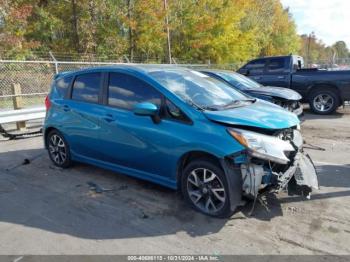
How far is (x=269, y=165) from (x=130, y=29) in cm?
2365

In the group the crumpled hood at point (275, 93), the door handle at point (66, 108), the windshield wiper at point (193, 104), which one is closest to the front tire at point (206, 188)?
the windshield wiper at point (193, 104)

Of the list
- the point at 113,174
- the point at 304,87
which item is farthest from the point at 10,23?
the point at 113,174

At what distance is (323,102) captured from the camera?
11.6 metres

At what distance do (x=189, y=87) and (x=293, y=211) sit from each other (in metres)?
2.02

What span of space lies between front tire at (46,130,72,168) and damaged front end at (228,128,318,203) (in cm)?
318

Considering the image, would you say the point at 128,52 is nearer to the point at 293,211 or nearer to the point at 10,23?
the point at 10,23

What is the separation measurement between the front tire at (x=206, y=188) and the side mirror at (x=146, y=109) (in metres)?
0.77

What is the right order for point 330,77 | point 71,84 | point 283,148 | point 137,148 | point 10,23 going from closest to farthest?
point 283,148 → point 137,148 → point 71,84 → point 330,77 → point 10,23

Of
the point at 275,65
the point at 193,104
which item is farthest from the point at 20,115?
the point at 275,65

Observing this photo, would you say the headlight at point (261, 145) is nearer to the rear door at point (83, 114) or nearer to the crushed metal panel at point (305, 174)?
the crushed metal panel at point (305, 174)

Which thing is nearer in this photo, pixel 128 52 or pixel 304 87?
pixel 304 87

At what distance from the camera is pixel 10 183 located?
546 centimetres

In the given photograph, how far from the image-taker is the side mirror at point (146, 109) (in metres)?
4.28

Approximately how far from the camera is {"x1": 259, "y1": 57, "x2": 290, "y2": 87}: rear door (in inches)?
487
